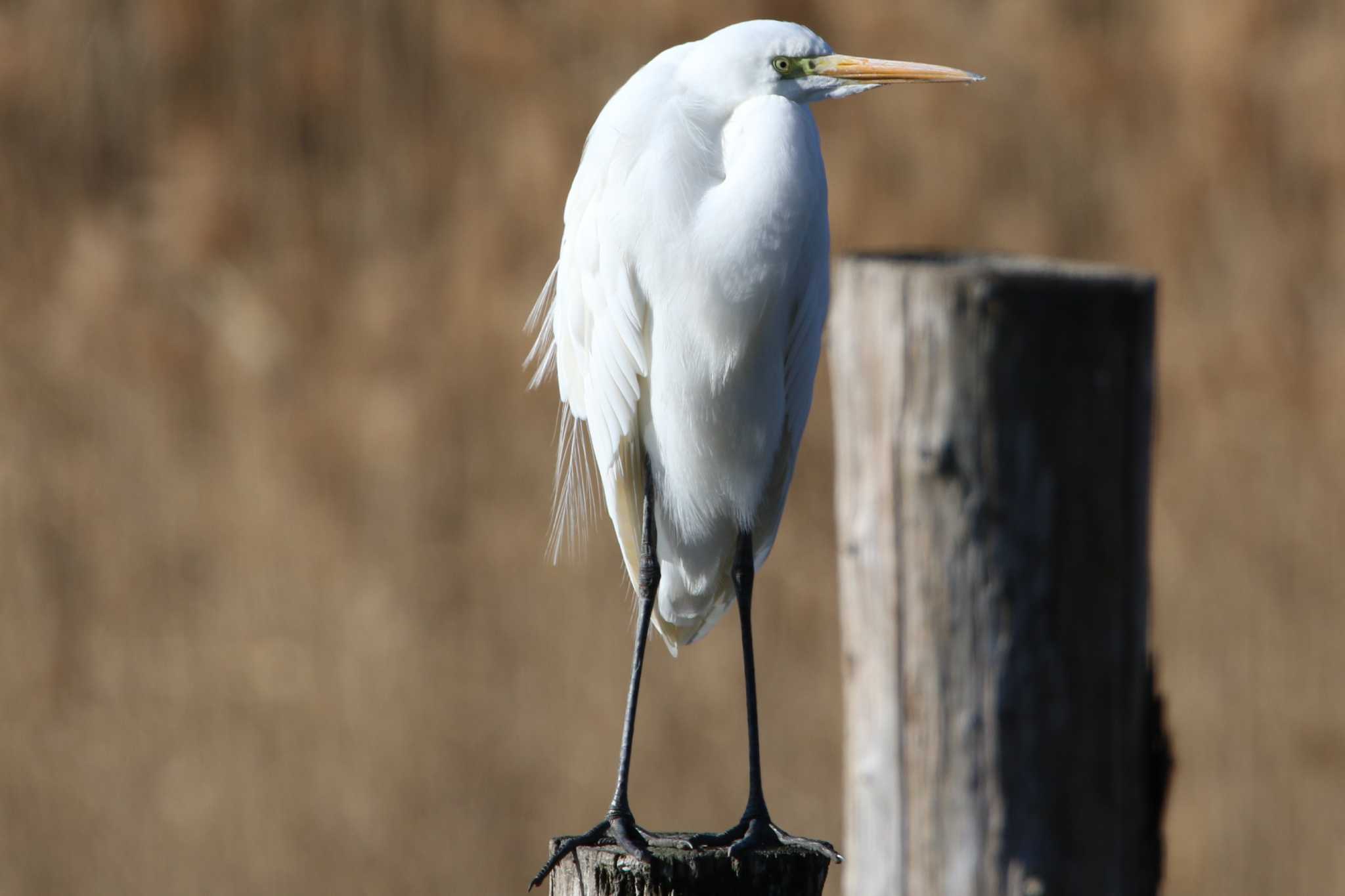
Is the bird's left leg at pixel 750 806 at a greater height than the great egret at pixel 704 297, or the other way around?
the great egret at pixel 704 297

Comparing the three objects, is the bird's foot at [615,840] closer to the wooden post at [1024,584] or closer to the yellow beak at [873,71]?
the wooden post at [1024,584]

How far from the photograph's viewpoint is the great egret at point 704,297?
5.10ft

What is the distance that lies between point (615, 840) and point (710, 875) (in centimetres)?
21

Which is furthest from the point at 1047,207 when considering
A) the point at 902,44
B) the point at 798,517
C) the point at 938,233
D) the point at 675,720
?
the point at 675,720

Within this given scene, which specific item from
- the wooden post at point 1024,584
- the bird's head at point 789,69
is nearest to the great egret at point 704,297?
the bird's head at point 789,69

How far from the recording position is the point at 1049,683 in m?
1.23

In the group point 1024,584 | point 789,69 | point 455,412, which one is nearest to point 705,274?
point 789,69

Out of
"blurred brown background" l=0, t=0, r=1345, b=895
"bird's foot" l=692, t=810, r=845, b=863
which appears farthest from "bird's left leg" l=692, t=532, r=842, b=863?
"blurred brown background" l=0, t=0, r=1345, b=895

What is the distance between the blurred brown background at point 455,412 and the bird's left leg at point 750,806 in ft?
7.59

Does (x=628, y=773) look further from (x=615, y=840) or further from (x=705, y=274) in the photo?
(x=705, y=274)

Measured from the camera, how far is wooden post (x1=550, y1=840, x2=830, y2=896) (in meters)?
1.44

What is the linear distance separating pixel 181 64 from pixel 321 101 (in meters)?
0.42

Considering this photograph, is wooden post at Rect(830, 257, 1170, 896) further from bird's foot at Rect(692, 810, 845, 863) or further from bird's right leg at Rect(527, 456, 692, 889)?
bird's right leg at Rect(527, 456, 692, 889)

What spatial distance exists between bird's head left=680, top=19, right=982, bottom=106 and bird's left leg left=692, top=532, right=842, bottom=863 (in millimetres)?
557
